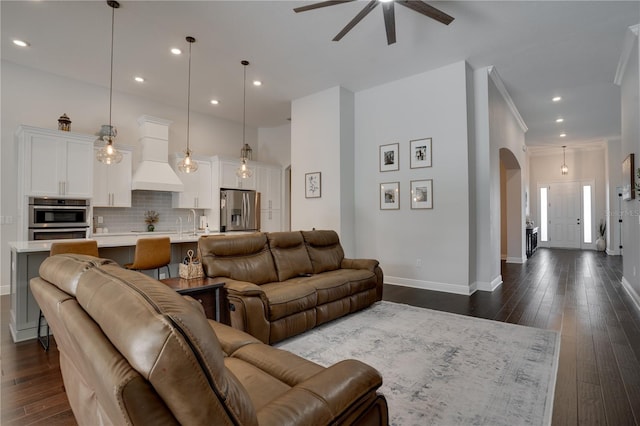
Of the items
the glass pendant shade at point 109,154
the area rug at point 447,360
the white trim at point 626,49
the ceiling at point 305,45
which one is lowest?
the area rug at point 447,360

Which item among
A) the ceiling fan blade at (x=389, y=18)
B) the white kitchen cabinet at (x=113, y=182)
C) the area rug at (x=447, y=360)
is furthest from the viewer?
the white kitchen cabinet at (x=113, y=182)

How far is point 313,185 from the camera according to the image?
5.87 m

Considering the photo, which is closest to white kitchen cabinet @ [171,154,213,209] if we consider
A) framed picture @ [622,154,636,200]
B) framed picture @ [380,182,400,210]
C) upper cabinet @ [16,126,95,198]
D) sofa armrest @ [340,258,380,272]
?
upper cabinet @ [16,126,95,198]

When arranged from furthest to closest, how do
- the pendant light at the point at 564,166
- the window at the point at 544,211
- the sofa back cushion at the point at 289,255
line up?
1. the window at the point at 544,211
2. the pendant light at the point at 564,166
3. the sofa back cushion at the point at 289,255

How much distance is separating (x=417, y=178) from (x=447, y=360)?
315 centimetres

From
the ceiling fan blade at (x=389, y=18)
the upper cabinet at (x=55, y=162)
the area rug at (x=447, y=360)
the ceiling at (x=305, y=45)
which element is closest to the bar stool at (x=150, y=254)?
the area rug at (x=447, y=360)

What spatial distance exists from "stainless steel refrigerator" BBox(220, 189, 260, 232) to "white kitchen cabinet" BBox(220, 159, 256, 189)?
119 mm

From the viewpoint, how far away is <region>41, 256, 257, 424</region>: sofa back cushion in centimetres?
65

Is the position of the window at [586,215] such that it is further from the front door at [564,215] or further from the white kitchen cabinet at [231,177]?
the white kitchen cabinet at [231,177]

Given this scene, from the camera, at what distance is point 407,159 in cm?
523

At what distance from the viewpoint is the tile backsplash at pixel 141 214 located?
5699 mm

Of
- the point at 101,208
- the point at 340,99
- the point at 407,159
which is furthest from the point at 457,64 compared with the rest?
the point at 101,208

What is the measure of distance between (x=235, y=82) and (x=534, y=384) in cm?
547

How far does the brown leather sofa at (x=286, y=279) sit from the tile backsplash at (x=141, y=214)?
11.6ft
